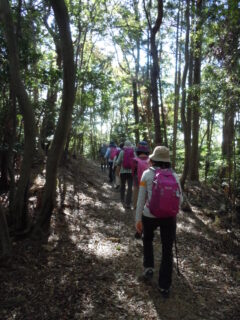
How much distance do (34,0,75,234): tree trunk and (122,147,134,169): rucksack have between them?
330 centimetres

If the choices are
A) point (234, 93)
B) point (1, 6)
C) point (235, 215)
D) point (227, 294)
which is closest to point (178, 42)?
point (234, 93)

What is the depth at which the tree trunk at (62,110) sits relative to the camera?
479 centimetres

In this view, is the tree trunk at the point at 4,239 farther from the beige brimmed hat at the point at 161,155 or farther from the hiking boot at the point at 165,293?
the beige brimmed hat at the point at 161,155

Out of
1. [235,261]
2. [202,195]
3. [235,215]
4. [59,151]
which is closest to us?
[59,151]

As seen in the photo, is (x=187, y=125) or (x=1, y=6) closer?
(x=1, y=6)

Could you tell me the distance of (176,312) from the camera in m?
3.87

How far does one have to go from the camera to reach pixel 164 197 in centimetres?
384

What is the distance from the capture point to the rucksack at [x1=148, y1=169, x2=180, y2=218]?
3844 mm

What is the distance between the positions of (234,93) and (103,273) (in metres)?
5.51

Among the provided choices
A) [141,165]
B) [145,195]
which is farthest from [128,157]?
[145,195]

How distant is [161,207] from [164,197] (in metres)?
0.14

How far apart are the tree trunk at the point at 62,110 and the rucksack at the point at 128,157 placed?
3.30 meters

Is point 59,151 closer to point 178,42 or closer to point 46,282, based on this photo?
point 46,282

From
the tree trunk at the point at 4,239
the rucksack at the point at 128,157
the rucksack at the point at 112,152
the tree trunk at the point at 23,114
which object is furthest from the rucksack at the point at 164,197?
the rucksack at the point at 112,152
